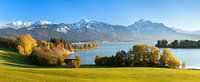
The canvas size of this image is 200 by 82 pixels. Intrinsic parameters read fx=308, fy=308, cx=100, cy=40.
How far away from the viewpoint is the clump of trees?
81.7 meters

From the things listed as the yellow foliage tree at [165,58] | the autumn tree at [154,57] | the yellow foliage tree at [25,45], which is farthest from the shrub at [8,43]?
the yellow foliage tree at [165,58]

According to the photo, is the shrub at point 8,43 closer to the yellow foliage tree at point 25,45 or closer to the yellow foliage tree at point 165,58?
the yellow foliage tree at point 25,45

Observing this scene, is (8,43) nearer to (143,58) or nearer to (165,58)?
(143,58)

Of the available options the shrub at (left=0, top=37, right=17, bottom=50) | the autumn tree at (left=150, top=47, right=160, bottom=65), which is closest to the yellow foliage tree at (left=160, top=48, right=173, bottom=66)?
the autumn tree at (left=150, top=47, right=160, bottom=65)

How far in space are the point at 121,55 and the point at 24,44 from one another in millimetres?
51084

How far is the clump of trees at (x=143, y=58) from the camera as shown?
81688mm

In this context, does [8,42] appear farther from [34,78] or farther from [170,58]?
[34,78]

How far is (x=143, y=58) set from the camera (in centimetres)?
8369

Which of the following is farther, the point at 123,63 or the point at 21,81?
the point at 123,63

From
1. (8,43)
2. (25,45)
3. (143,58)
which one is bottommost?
(143,58)

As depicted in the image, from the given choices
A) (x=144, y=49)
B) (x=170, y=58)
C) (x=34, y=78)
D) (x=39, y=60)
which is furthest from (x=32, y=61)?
(x=34, y=78)

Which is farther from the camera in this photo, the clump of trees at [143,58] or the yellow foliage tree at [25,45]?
the yellow foliage tree at [25,45]

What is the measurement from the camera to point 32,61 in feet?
301

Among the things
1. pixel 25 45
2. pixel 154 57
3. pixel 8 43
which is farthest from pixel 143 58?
pixel 8 43
